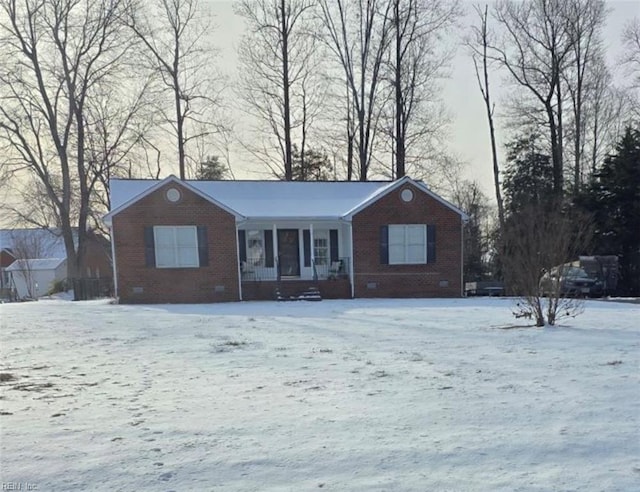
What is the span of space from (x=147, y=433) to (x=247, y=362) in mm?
2279

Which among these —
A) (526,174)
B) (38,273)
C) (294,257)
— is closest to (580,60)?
(526,174)

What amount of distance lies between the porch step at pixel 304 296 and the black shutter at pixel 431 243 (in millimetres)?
4506

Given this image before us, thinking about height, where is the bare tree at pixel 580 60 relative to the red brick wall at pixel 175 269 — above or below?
above

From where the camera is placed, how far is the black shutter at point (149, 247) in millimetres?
15133

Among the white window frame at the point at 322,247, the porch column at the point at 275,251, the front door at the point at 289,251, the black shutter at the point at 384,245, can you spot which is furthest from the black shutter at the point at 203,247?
the black shutter at the point at 384,245

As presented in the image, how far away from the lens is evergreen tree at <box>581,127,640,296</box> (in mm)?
19203

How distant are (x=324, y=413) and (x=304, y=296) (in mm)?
12091

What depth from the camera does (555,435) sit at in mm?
3189

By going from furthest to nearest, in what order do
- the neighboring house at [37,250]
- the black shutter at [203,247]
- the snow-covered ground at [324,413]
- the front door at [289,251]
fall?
the neighboring house at [37,250] < the front door at [289,251] < the black shutter at [203,247] < the snow-covered ground at [324,413]

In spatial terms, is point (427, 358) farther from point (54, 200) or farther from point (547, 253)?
point (54, 200)

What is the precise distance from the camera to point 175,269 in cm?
1534

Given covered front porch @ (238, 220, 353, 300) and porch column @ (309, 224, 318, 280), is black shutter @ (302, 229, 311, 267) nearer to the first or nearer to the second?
covered front porch @ (238, 220, 353, 300)

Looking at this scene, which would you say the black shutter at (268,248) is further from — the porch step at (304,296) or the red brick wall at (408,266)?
the red brick wall at (408,266)

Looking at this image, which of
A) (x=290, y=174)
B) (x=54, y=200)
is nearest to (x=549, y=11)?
(x=290, y=174)
